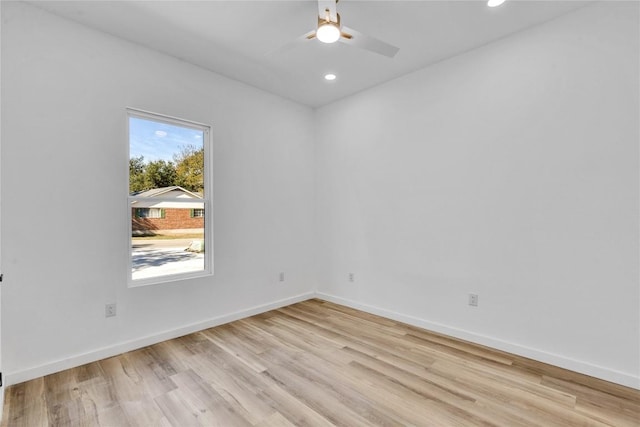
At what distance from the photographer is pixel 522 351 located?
2699 millimetres

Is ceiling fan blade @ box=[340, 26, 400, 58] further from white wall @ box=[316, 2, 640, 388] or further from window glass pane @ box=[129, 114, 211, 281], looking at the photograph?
window glass pane @ box=[129, 114, 211, 281]

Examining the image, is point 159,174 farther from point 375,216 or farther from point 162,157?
point 375,216

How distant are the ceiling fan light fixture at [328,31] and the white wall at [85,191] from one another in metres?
1.83

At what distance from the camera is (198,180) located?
135 inches

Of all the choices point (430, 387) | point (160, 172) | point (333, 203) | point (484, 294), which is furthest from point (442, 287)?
point (160, 172)

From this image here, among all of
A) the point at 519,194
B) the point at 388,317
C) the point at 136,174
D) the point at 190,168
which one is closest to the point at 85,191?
the point at 136,174

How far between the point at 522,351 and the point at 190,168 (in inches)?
146

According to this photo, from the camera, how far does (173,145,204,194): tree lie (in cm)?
328

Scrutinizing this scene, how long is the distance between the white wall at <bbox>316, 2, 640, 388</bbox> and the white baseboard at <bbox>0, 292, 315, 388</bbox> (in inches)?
61.6

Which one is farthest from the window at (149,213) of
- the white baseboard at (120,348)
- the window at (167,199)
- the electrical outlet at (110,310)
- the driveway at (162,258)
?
the white baseboard at (120,348)

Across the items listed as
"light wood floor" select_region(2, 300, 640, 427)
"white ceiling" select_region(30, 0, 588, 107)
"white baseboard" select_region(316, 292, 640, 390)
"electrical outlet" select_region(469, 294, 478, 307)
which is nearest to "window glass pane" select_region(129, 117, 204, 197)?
"white ceiling" select_region(30, 0, 588, 107)

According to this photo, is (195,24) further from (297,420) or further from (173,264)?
(297,420)

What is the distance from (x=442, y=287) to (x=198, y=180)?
9.59 feet

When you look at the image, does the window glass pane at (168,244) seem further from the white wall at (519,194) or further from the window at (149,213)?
the white wall at (519,194)
